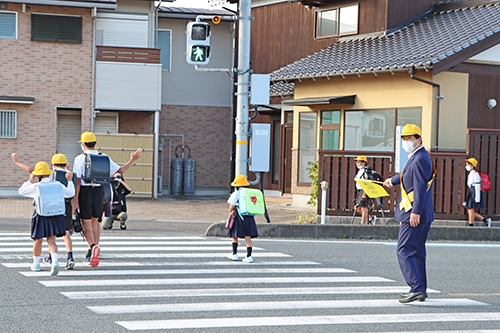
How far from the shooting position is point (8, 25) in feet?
71.7

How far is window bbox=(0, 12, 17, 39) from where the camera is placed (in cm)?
2180

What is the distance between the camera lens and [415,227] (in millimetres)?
7340


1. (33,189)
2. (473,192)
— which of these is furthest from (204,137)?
(33,189)

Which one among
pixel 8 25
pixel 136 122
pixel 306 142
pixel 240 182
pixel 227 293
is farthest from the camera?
pixel 136 122

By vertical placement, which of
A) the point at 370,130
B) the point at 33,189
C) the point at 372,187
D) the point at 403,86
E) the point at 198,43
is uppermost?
the point at 198,43

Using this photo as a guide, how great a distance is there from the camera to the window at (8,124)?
21688 millimetres

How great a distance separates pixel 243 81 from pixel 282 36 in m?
12.7

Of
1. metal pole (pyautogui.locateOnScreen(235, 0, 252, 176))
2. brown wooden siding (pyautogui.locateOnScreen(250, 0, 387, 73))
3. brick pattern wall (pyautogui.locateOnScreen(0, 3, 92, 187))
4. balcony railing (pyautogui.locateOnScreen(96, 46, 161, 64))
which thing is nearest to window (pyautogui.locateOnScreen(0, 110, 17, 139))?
brick pattern wall (pyautogui.locateOnScreen(0, 3, 92, 187))

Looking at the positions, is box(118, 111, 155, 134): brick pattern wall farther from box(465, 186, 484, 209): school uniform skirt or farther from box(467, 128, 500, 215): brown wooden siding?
box(465, 186, 484, 209): school uniform skirt

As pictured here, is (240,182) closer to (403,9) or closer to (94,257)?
(94,257)

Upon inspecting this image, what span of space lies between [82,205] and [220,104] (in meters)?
17.8

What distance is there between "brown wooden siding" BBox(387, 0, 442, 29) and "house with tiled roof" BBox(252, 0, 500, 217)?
0.03 metres

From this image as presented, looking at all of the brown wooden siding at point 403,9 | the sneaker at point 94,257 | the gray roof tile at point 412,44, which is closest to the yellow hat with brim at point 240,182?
the sneaker at point 94,257

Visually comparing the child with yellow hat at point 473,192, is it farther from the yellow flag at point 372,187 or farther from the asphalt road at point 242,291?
the asphalt road at point 242,291
